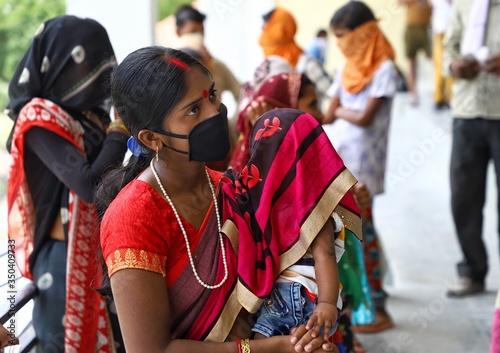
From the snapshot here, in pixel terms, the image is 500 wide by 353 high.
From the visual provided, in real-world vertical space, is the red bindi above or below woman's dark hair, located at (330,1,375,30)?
above

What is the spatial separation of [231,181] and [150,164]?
0.68 ft

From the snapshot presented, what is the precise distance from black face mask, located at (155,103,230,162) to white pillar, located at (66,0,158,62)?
206 centimetres

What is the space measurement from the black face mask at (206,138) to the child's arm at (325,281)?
1.08ft

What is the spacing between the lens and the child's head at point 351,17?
420 cm

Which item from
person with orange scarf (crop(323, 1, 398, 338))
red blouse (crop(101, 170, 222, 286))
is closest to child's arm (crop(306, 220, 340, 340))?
red blouse (crop(101, 170, 222, 286))

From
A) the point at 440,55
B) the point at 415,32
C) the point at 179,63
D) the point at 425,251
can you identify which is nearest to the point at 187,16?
the point at 425,251

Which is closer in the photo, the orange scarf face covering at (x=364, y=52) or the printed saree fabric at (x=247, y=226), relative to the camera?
the printed saree fabric at (x=247, y=226)

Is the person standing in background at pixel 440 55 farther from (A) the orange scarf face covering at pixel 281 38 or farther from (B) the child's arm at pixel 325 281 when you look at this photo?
(B) the child's arm at pixel 325 281

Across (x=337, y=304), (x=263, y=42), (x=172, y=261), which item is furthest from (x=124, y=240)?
(x=263, y=42)

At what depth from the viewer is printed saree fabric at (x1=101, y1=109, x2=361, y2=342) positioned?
1713 millimetres

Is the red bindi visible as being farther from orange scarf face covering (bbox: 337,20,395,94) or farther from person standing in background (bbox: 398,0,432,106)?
person standing in background (bbox: 398,0,432,106)

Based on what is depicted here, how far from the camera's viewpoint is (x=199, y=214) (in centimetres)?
180

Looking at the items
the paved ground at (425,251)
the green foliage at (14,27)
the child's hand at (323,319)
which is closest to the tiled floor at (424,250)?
the paved ground at (425,251)

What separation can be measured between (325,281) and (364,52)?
2728mm
